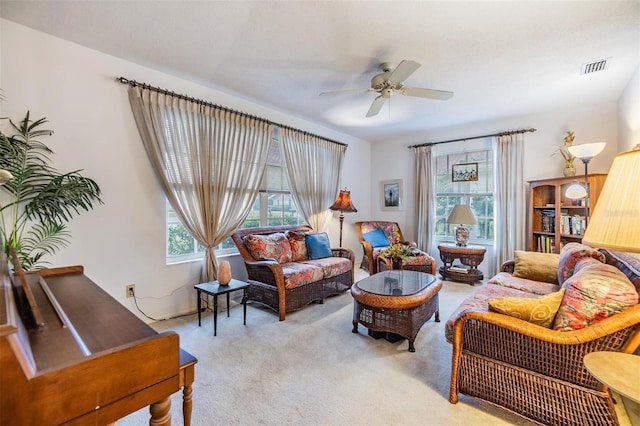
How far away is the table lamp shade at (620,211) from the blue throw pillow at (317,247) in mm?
3009

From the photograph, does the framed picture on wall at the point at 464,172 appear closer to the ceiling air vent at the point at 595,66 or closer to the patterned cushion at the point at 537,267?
the ceiling air vent at the point at 595,66

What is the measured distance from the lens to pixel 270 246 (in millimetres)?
3410

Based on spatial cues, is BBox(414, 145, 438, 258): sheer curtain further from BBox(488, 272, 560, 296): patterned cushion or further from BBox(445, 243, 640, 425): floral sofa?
BBox(445, 243, 640, 425): floral sofa

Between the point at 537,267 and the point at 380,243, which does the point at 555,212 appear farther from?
the point at 380,243

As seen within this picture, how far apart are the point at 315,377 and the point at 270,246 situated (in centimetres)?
173

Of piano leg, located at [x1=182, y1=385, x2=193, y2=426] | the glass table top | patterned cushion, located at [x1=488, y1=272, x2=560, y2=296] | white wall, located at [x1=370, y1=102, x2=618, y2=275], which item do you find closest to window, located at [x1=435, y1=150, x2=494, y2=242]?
white wall, located at [x1=370, y1=102, x2=618, y2=275]

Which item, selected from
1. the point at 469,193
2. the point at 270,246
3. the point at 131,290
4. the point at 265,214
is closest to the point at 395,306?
the point at 270,246

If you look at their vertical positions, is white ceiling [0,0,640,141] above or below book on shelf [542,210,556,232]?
above

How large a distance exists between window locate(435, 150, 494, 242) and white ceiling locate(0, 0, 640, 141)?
144 centimetres

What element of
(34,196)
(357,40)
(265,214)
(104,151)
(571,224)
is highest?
(357,40)

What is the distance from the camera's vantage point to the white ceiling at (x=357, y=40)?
199cm

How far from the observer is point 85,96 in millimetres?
2496

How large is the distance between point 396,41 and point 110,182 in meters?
2.88

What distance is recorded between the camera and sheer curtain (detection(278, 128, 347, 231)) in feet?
14.0
